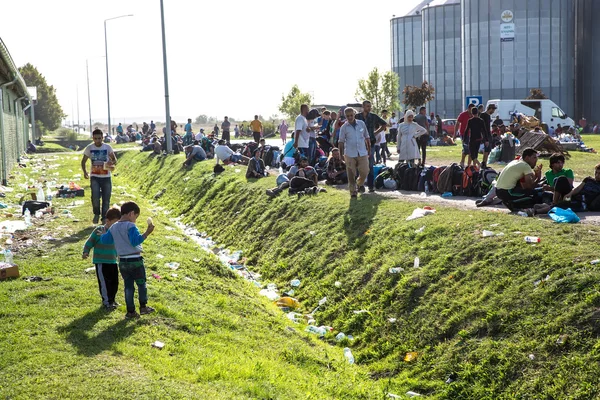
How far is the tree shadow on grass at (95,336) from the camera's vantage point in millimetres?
6891

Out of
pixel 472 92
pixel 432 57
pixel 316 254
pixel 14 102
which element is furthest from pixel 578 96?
pixel 316 254

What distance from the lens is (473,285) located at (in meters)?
8.62

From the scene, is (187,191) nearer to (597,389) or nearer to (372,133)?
(372,133)

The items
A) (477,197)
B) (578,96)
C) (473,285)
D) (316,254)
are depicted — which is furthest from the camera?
(578,96)

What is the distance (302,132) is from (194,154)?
9.41 metres

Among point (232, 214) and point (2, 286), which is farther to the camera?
point (232, 214)

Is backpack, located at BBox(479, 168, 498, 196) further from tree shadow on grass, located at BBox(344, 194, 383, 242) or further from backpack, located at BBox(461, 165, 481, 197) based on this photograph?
tree shadow on grass, located at BBox(344, 194, 383, 242)

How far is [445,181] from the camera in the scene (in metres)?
14.6

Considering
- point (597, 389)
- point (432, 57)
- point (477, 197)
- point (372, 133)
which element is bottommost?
point (597, 389)

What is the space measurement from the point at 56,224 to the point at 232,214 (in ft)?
16.0


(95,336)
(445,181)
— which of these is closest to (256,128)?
(445,181)

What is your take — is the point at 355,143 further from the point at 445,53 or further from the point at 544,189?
the point at 445,53

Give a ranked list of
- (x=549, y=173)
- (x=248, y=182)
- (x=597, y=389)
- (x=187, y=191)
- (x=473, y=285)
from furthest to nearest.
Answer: (x=187, y=191) < (x=248, y=182) < (x=549, y=173) < (x=473, y=285) < (x=597, y=389)

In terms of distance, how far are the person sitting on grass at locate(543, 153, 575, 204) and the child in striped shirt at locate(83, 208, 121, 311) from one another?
262 inches
